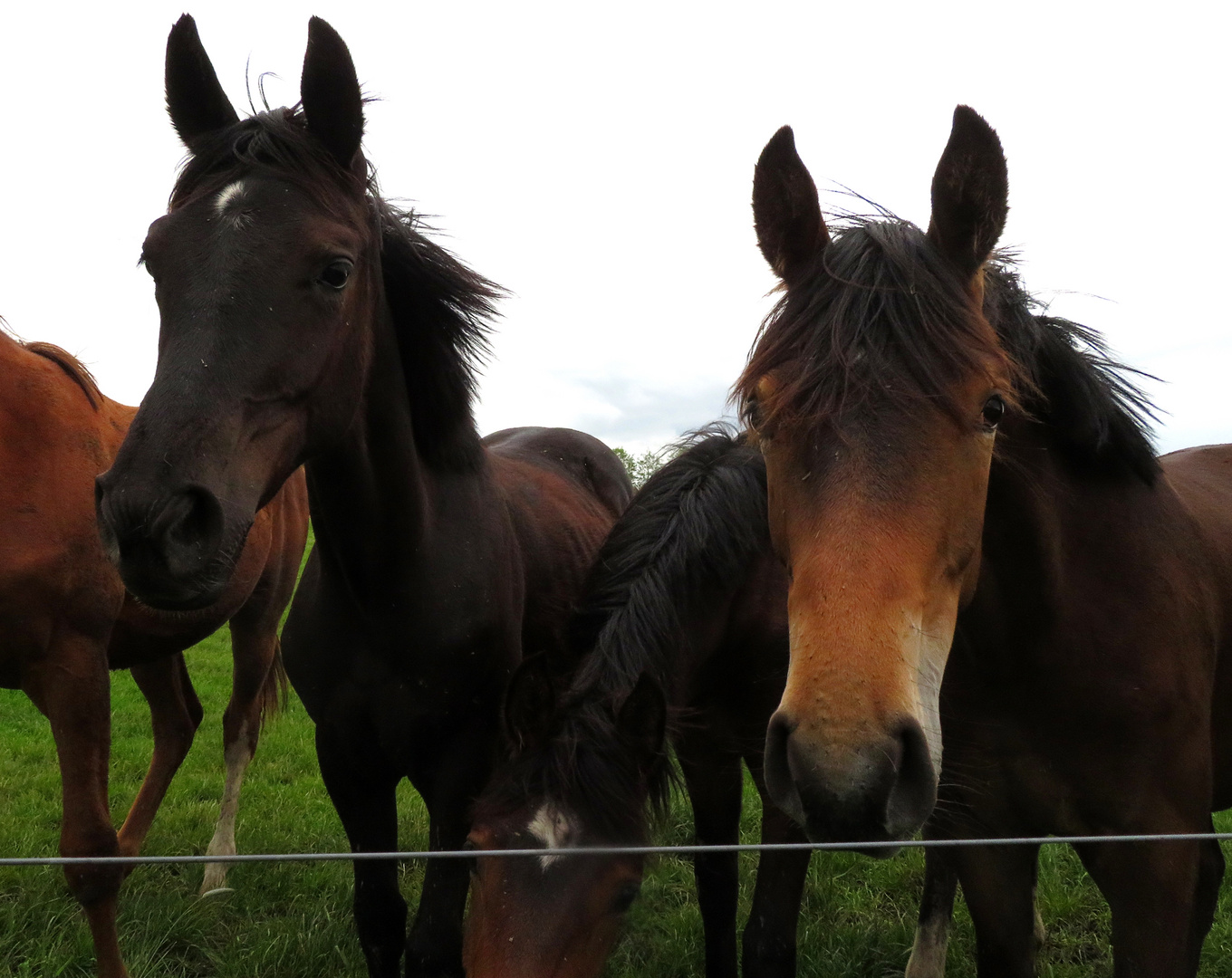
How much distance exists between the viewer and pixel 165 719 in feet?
16.4

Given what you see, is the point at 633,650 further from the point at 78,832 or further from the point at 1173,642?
the point at 78,832

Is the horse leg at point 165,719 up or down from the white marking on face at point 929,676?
down

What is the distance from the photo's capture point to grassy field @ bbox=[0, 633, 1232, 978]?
3729mm

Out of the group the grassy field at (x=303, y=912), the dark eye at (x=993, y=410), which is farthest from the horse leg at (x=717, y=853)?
the dark eye at (x=993, y=410)

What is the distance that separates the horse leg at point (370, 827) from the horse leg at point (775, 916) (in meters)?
1.16

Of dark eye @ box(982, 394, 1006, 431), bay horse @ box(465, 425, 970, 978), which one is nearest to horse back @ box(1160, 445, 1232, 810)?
dark eye @ box(982, 394, 1006, 431)

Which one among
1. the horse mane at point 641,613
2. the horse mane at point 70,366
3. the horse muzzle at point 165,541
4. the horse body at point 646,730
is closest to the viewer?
the horse muzzle at point 165,541

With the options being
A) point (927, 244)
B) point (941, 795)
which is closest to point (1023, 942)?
point (941, 795)

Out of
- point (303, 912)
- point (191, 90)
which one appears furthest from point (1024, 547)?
point (303, 912)

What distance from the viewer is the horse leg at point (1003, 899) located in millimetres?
2686

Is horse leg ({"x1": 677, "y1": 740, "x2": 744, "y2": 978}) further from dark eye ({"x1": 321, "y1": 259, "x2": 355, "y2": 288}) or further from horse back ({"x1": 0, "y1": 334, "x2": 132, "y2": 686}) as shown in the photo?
horse back ({"x1": 0, "y1": 334, "x2": 132, "y2": 686})

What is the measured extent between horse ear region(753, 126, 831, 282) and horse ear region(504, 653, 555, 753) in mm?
1116

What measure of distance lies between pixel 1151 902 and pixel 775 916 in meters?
1.08

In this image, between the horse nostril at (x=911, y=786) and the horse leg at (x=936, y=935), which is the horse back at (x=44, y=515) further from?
the horse leg at (x=936, y=935)
